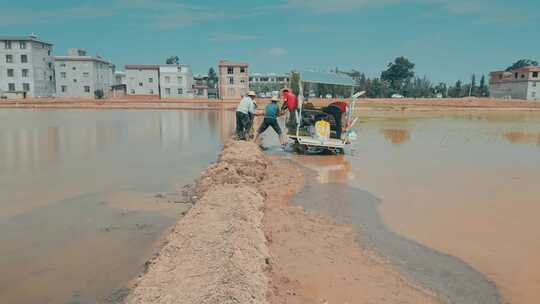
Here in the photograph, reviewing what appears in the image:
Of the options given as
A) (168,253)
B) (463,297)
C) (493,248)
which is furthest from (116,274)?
(493,248)

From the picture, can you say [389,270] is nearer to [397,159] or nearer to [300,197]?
[300,197]

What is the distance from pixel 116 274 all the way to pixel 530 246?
5222 mm

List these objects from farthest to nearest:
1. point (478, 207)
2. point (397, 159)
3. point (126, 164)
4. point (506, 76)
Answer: point (506, 76)
point (397, 159)
point (126, 164)
point (478, 207)

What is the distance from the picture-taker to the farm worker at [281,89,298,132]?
44.5 feet

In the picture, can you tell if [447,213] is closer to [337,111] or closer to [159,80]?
[337,111]

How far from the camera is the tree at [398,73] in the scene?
92.4 m

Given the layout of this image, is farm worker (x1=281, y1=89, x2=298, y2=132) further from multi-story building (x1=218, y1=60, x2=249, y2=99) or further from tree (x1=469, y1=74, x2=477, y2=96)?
tree (x1=469, y1=74, x2=477, y2=96)

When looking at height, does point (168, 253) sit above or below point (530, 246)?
above

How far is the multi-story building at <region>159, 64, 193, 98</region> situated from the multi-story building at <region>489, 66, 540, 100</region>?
5940 cm

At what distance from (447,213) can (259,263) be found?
4.29 m

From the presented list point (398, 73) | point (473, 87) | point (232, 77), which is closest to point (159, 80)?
point (232, 77)

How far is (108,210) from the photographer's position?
272 inches

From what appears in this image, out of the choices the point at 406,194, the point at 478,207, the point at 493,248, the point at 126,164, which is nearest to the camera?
the point at 493,248

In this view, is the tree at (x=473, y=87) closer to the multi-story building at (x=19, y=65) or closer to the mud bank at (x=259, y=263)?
the multi-story building at (x=19, y=65)
